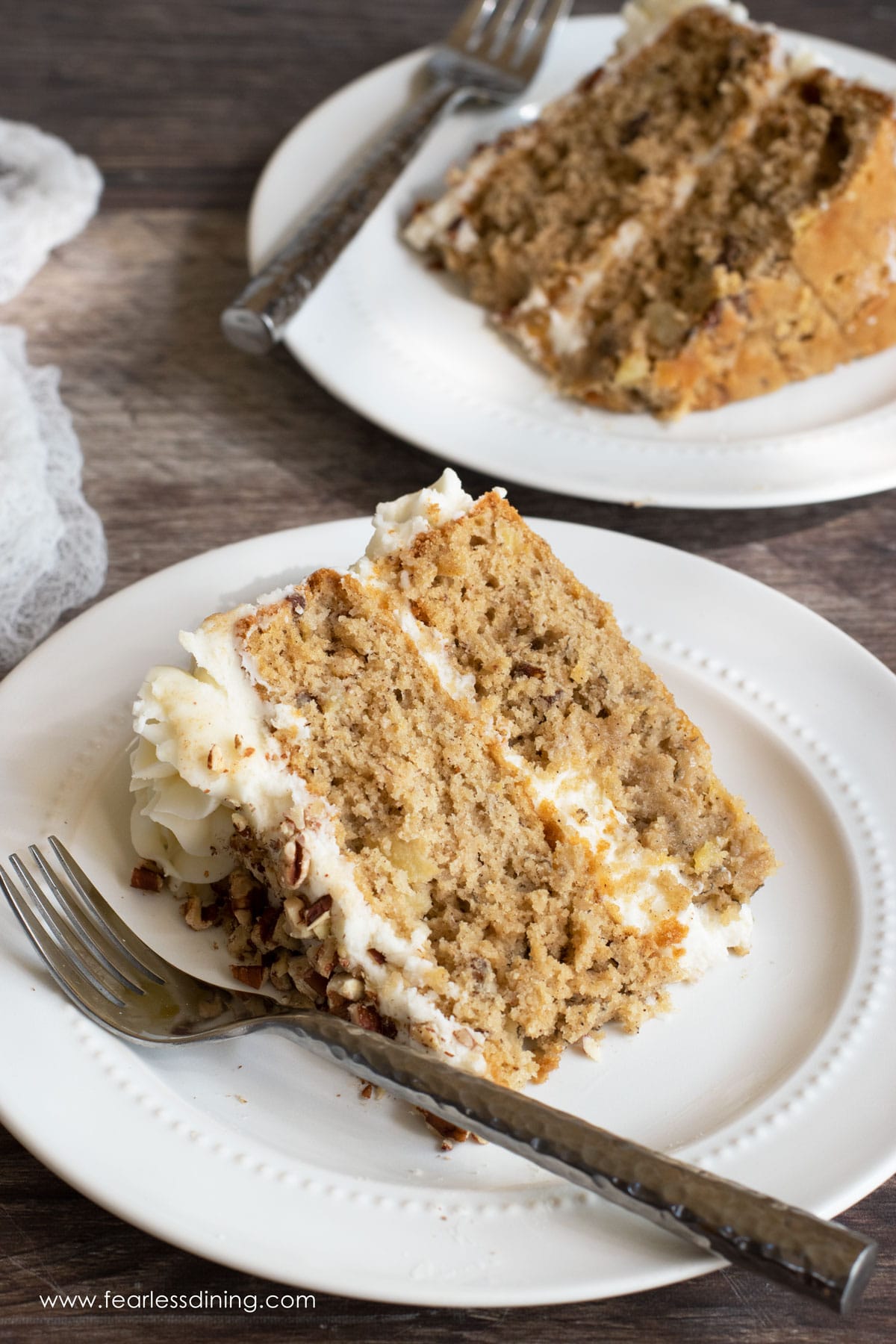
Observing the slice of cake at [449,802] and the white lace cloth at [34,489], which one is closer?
the slice of cake at [449,802]

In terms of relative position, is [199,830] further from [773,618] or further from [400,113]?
[400,113]

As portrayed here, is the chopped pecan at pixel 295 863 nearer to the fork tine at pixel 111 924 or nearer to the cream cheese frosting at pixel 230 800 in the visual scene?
the cream cheese frosting at pixel 230 800

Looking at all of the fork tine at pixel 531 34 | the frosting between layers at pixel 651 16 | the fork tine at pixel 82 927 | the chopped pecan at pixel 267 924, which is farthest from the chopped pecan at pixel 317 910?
the fork tine at pixel 531 34

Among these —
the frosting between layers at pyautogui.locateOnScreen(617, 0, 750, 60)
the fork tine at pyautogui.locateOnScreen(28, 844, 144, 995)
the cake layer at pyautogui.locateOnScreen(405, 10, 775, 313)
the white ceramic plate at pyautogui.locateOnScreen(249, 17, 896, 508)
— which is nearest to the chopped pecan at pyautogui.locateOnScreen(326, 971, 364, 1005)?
the fork tine at pyautogui.locateOnScreen(28, 844, 144, 995)

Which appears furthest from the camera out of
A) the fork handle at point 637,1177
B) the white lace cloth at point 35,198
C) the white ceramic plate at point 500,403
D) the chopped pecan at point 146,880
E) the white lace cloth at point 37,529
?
the white lace cloth at point 35,198

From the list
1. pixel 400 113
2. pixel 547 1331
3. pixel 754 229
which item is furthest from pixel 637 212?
pixel 547 1331

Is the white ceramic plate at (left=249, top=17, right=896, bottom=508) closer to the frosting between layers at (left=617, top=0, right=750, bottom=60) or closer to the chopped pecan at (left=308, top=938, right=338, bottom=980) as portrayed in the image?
the frosting between layers at (left=617, top=0, right=750, bottom=60)
